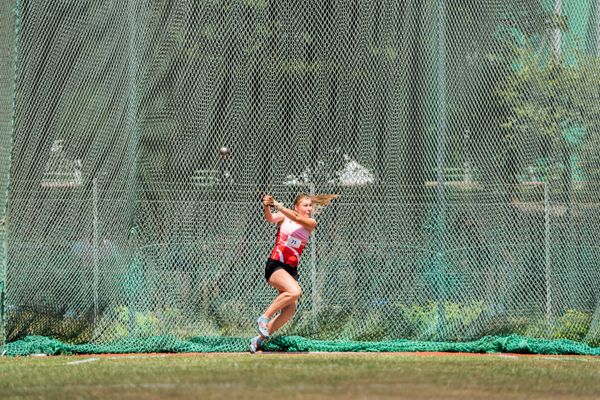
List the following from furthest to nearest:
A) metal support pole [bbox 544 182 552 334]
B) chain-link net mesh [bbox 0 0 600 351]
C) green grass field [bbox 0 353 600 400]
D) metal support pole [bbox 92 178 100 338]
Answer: metal support pole [bbox 544 182 552 334], chain-link net mesh [bbox 0 0 600 351], metal support pole [bbox 92 178 100 338], green grass field [bbox 0 353 600 400]

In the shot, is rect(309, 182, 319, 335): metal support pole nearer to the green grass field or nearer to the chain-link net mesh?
the chain-link net mesh

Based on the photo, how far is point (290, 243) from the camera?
36.9 feet

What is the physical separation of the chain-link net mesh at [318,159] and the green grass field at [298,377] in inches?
60.2

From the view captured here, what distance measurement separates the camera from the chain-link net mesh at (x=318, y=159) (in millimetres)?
12117

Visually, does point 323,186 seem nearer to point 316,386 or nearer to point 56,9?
point 56,9

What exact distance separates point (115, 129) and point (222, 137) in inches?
53.3

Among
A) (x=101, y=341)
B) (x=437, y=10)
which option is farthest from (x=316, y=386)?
(x=437, y=10)

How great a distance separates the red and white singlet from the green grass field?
111 cm

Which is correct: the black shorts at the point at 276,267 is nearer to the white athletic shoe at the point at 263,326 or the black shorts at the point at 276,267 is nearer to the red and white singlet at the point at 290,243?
the red and white singlet at the point at 290,243

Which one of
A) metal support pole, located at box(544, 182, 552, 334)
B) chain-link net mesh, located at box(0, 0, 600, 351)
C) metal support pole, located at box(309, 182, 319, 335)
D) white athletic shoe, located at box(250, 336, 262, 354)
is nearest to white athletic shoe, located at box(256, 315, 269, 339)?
white athletic shoe, located at box(250, 336, 262, 354)

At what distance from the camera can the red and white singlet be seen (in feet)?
36.8

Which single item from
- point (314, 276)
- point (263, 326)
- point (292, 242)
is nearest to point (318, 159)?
point (314, 276)

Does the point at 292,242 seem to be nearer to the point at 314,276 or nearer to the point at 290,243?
the point at 290,243

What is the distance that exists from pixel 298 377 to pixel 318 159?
4880mm
